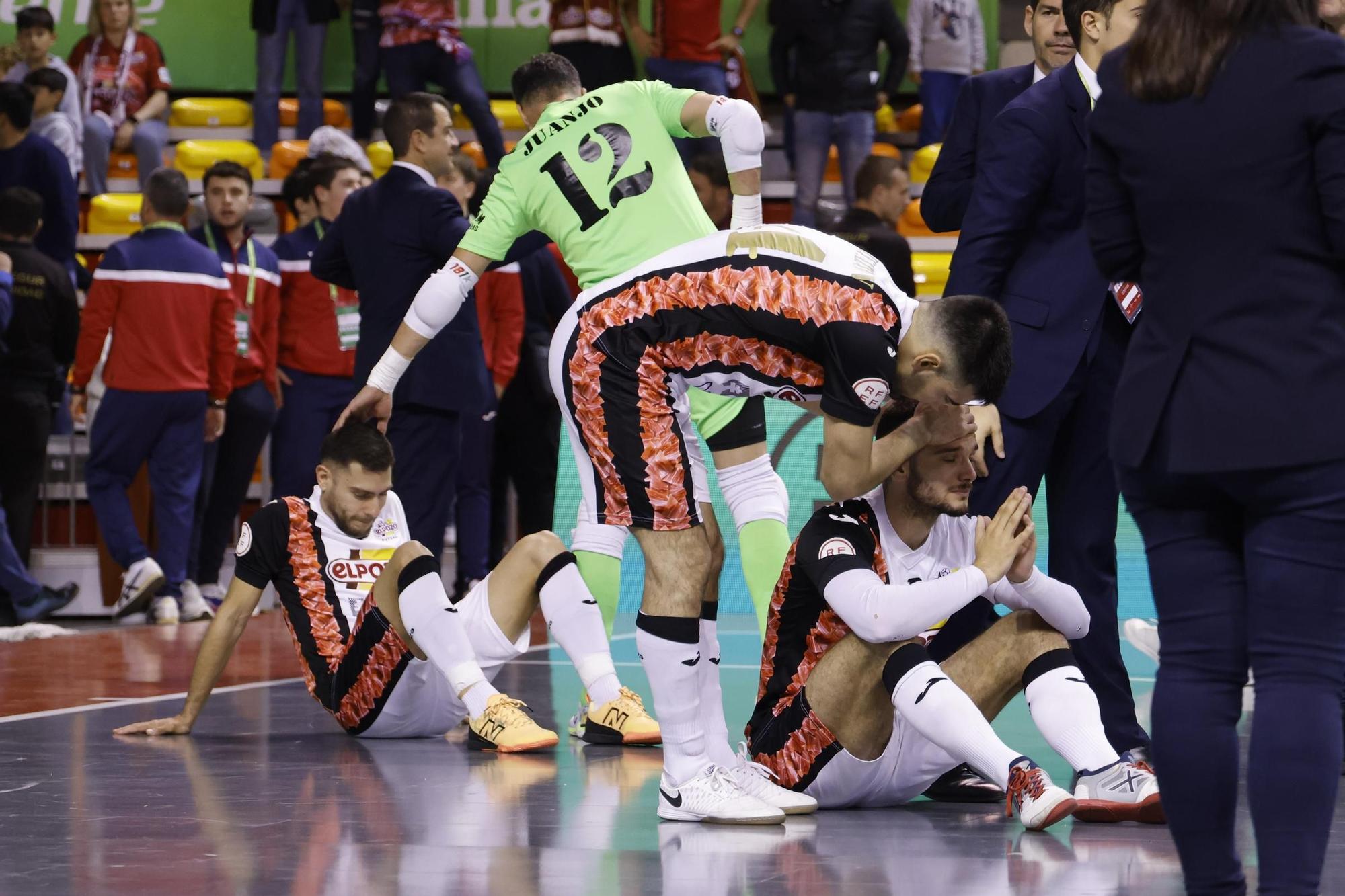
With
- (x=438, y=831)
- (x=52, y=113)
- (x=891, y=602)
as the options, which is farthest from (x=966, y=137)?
(x=52, y=113)

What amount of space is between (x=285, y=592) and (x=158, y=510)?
4.24 metres

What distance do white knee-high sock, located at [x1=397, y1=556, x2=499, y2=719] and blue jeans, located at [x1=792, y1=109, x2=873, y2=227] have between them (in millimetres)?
6970

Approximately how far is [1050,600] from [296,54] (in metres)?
10.4

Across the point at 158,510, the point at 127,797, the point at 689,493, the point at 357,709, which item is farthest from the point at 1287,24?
the point at 158,510

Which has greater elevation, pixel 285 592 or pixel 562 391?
pixel 562 391

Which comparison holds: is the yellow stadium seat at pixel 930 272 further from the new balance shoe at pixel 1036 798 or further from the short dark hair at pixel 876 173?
the new balance shoe at pixel 1036 798

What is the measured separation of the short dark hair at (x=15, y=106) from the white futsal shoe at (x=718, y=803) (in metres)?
7.90

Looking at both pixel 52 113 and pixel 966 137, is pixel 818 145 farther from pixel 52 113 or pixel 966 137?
pixel 966 137

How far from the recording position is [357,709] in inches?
221

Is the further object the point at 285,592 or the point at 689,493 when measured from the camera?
the point at 285,592

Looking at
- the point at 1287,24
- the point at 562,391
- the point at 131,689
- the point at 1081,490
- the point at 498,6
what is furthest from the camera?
the point at 498,6

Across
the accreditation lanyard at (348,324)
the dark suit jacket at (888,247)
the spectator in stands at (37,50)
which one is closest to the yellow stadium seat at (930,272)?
the dark suit jacket at (888,247)

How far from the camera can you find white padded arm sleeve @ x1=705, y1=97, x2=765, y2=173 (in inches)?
209

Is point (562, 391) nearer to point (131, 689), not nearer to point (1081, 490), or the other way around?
point (1081, 490)
